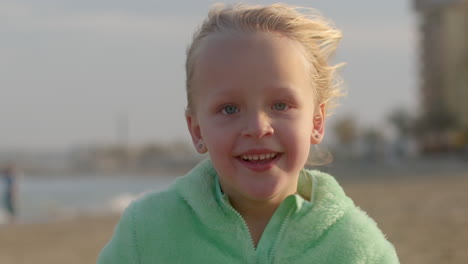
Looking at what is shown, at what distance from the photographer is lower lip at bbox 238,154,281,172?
6.44ft

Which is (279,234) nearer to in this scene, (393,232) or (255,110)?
(255,110)

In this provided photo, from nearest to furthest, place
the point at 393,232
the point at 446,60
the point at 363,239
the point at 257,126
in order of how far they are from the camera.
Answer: the point at 257,126 < the point at 363,239 < the point at 393,232 < the point at 446,60

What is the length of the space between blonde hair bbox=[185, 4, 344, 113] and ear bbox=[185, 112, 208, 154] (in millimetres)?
37

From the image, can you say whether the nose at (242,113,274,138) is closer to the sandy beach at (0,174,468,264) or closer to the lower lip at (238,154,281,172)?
the lower lip at (238,154,281,172)

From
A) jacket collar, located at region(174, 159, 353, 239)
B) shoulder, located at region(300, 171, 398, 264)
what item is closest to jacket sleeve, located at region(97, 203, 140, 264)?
jacket collar, located at region(174, 159, 353, 239)

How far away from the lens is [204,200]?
217 cm

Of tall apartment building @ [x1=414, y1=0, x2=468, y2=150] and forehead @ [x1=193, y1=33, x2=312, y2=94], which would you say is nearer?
forehead @ [x1=193, y1=33, x2=312, y2=94]

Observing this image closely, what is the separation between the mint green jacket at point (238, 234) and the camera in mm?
2041

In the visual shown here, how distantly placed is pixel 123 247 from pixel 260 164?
0.53m

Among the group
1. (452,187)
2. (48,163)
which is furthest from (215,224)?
(48,163)

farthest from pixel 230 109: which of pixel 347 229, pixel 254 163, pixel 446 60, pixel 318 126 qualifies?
pixel 446 60

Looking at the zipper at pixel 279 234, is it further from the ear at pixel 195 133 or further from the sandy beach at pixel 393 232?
the sandy beach at pixel 393 232

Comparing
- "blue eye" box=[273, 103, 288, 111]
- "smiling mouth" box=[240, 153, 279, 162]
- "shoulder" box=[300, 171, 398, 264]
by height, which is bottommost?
"shoulder" box=[300, 171, 398, 264]

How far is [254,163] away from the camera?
1.97 metres
